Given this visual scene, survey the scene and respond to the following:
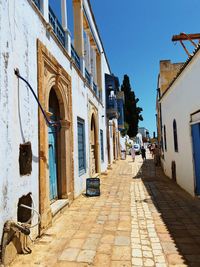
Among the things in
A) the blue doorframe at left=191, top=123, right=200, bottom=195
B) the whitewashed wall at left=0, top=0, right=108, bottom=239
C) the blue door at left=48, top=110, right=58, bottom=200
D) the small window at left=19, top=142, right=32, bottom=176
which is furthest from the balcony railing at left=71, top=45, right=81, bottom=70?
the small window at left=19, top=142, right=32, bottom=176

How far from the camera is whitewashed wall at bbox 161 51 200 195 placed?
6.98m

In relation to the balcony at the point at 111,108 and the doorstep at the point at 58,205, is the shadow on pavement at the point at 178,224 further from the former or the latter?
the balcony at the point at 111,108

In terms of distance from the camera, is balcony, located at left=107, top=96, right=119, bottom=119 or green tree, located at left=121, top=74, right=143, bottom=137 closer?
balcony, located at left=107, top=96, right=119, bottom=119

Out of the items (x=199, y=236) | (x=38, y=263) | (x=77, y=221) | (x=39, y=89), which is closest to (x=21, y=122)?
(x=39, y=89)

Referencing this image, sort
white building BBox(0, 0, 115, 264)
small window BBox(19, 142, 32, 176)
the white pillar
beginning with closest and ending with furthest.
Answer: white building BBox(0, 0, 115, 264), small window BBox(19, 142, 32, 176), the white pillar

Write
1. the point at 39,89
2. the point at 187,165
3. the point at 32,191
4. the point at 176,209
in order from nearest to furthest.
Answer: the point at 32,191 → the point at 39,89 → the point at 176,209 → the point at 187,165

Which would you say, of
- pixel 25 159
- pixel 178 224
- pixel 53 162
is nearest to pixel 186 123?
pixel 178 224

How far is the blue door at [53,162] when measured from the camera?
241 inches

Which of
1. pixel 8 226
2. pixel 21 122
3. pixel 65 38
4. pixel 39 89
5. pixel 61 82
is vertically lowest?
pixel 8 226

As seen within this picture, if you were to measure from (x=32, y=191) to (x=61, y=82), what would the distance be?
3233 millimetres

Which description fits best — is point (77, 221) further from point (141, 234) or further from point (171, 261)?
point (171, 261)

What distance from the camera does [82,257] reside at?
11.8 ft

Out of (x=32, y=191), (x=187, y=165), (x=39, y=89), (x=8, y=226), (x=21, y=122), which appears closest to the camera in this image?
(x=8, y=226)

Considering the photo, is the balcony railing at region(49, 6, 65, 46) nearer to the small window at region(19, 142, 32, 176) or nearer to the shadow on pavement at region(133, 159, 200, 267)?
the small window at region(19, 142, 32, 176)
